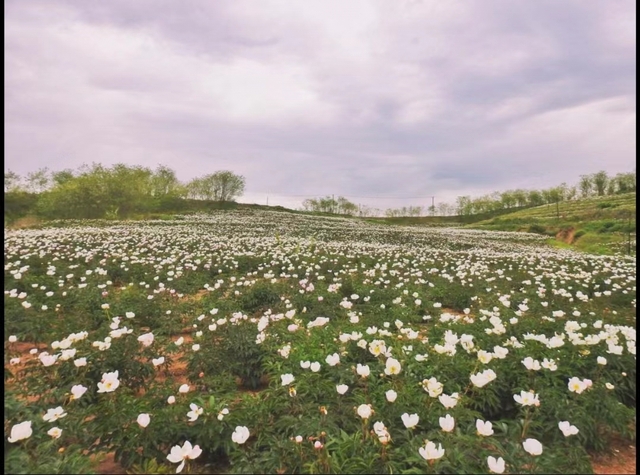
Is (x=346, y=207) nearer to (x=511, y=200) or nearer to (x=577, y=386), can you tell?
(x=511, y=200)

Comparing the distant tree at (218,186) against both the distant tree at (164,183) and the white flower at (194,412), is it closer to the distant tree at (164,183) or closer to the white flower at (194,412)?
the distant tree at (164,183)

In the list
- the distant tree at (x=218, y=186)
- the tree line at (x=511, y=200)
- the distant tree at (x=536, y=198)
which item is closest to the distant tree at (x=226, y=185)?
the distant tree at (x=218, y=186)

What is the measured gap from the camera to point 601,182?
92.8 metres

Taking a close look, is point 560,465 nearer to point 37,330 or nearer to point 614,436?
point 614,436

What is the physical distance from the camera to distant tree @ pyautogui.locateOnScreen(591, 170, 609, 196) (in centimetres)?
9244

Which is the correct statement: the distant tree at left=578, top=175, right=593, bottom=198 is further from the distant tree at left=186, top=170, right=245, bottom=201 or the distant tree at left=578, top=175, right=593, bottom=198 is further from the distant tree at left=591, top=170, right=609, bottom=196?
the distant tree at left=186, top=170, right=245, bottom=201

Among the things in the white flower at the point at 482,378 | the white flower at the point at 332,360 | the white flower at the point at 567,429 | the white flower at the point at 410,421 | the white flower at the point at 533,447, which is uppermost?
the white flower at the point at 332,360

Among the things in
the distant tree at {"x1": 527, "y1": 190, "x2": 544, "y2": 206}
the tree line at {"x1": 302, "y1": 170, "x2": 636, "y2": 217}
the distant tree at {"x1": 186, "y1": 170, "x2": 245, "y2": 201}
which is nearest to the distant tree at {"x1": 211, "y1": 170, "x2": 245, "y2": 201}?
the distant tree at {"x1": 186, "y1": 170, "x2": 245, "y2": 201}

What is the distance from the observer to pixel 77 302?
24.9 ft

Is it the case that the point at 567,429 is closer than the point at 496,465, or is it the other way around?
the point at 496,465

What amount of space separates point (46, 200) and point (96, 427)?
45.5 m

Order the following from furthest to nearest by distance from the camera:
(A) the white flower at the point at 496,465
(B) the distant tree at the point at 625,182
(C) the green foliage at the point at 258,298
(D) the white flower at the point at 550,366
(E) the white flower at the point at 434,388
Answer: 1. (B) the distant tree at the point at 625,182
2. (C) the green foliage at the point at 258,298
3. (D) the white flower at the point at 550,366
4. (E) the white flower at the point at 434,388
5. (A) the white flower at the point at 496,465

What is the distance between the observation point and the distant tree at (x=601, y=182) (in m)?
92.4

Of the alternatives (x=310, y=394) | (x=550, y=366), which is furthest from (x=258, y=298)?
(x=550, y=366)
